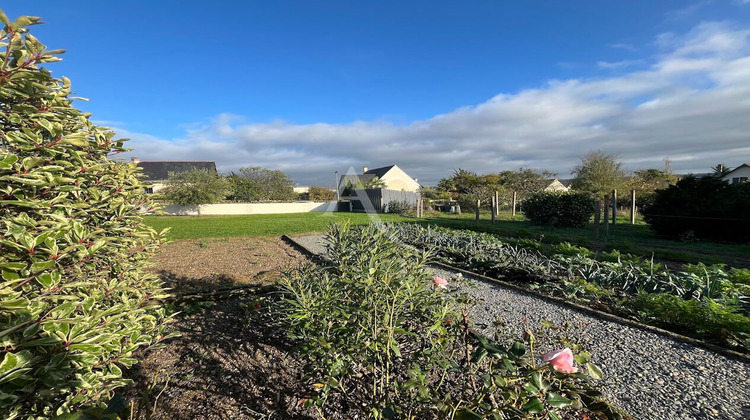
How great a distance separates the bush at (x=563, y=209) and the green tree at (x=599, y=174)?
10207mm

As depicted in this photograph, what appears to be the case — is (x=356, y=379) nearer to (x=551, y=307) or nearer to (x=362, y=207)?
(x=551, y=307)

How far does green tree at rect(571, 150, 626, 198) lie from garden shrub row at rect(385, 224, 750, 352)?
62.1ft

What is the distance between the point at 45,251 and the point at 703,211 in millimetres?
11563

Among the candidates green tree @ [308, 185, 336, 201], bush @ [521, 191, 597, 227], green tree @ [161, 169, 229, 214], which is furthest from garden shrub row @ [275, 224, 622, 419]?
green tree @ [308, 185, 336, 201]

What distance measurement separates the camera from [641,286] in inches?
135

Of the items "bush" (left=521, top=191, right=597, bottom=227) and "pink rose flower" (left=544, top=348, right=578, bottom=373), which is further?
"bush" (left=521, top=191, right=597, bottom=227)

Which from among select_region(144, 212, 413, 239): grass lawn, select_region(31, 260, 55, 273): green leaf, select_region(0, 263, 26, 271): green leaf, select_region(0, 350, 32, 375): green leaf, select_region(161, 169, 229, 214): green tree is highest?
select_region(161, 169, 229, 214): green tree

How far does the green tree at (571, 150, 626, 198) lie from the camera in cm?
1973

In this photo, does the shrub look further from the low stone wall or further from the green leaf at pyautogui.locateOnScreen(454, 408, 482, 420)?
the green leaf at pyautogui.locateOnScreen(454, 408, 482, 420)

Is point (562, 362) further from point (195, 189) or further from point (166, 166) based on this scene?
point (166, 166)

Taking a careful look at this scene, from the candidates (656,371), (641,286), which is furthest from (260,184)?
(656,371)

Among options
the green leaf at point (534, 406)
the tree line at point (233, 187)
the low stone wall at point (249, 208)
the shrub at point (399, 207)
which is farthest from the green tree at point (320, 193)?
the green leaf at point (534, 406)

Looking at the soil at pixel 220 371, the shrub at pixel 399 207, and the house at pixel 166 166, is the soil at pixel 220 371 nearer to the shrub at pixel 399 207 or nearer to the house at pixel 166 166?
the shrub at pixel 399 207

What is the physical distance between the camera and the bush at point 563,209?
36.7ft
